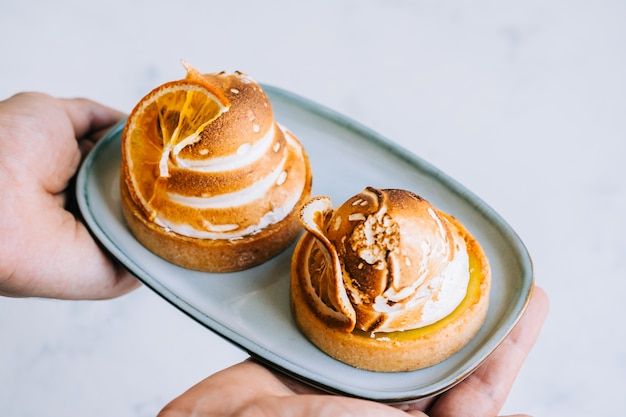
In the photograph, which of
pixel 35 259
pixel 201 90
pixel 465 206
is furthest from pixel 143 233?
pixel 465 206

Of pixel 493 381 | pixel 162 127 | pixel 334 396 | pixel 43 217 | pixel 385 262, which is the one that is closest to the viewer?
pixel 334 396

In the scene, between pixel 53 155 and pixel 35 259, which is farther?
pixel 53 155

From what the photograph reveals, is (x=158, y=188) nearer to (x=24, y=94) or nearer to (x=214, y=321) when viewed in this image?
(x=214, y=321)

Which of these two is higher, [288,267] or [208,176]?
[208,176]

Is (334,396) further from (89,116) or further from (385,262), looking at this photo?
(89,116)

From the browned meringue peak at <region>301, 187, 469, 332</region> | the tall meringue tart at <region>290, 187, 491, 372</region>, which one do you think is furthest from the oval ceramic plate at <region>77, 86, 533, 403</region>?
the browned meringue peak at <region>301, 187, 469, 332</region>

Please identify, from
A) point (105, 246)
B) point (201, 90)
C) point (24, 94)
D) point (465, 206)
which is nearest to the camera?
point (201, 90)

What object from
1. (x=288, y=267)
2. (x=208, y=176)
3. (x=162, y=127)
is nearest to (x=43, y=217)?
(x=162, y=127)

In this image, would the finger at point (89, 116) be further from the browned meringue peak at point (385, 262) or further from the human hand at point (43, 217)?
the browned meringue peak at point (385, 262)
